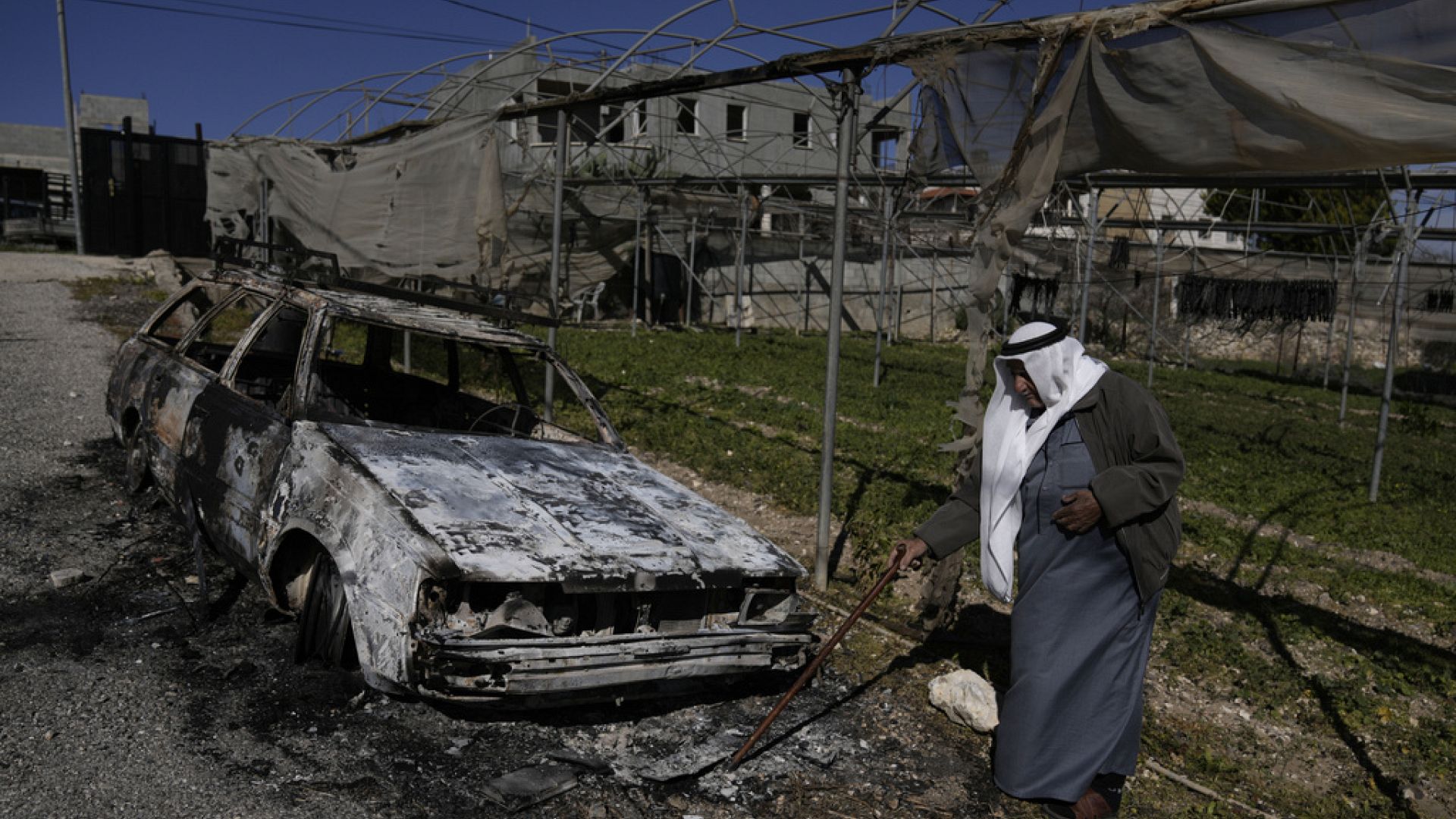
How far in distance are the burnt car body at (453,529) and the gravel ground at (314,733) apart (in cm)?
27

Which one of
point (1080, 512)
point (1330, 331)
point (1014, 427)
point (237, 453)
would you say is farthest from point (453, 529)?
point (1330, 331)

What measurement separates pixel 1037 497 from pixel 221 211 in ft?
47.3

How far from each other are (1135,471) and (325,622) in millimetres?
2948

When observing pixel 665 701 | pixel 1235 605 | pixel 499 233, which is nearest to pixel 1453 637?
pixel 1235 605

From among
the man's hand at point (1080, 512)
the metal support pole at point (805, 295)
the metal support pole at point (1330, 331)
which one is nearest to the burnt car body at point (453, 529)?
the man's hand at point (1080, 512)

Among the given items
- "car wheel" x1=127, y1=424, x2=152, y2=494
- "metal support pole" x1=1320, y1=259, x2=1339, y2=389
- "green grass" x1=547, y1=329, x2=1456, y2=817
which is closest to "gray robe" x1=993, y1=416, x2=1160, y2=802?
"green grass" x1=547, y1=329, x2=1456, y2=817

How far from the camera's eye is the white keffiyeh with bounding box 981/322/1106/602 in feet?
10.6

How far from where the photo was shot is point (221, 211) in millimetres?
14414

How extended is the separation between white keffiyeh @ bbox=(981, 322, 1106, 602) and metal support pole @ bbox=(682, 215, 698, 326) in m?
15.9

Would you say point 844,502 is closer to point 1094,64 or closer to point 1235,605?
point 1235,605

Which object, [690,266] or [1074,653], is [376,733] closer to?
[1074,653]

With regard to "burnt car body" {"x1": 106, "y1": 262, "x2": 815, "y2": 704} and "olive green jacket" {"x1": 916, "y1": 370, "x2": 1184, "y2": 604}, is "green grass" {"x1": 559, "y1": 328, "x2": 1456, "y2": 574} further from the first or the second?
"olive green jacket" {"x1": 916, "y1": 370, "x2": 1184, "y2": 604}

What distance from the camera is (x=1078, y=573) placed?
3.24m

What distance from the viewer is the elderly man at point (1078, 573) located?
3.17 meters
